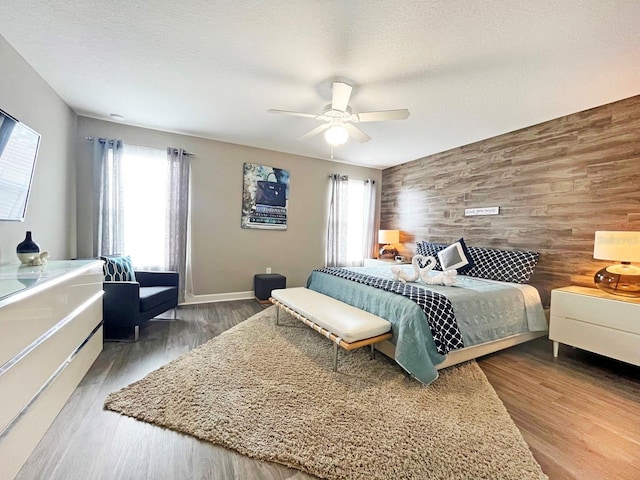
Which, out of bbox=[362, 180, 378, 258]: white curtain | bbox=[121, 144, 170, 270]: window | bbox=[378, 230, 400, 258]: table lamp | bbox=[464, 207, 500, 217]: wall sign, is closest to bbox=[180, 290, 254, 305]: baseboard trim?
bbox=[121, 144, 170, 270]: window

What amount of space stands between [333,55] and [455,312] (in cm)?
233

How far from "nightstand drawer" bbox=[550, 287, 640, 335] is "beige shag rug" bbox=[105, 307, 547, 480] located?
1.06 meters

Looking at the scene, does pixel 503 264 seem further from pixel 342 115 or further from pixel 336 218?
pixel 336 218

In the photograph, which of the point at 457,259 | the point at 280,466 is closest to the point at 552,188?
the point at 457,259

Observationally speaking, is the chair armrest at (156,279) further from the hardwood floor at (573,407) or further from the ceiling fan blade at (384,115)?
the hardwood floor at (573,407)

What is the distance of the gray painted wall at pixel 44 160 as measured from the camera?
2107mm

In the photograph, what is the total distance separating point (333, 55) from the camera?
2.09 metres

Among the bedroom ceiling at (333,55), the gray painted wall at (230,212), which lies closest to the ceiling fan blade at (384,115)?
Answer: the bedroom ceiling at (333,55)

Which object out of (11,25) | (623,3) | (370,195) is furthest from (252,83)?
(370,195)

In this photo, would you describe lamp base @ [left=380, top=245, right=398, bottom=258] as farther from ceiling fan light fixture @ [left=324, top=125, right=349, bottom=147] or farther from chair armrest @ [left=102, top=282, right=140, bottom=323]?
chair armrest @ [left=102, top=282, right=140, bottom=323]

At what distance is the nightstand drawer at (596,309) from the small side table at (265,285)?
340 centimetres

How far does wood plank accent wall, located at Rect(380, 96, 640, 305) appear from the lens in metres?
2.71

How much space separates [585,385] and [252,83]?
12.7 ft

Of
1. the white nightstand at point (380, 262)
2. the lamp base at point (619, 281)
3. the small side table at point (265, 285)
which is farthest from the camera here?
the white nightstand at point (380, 262)
